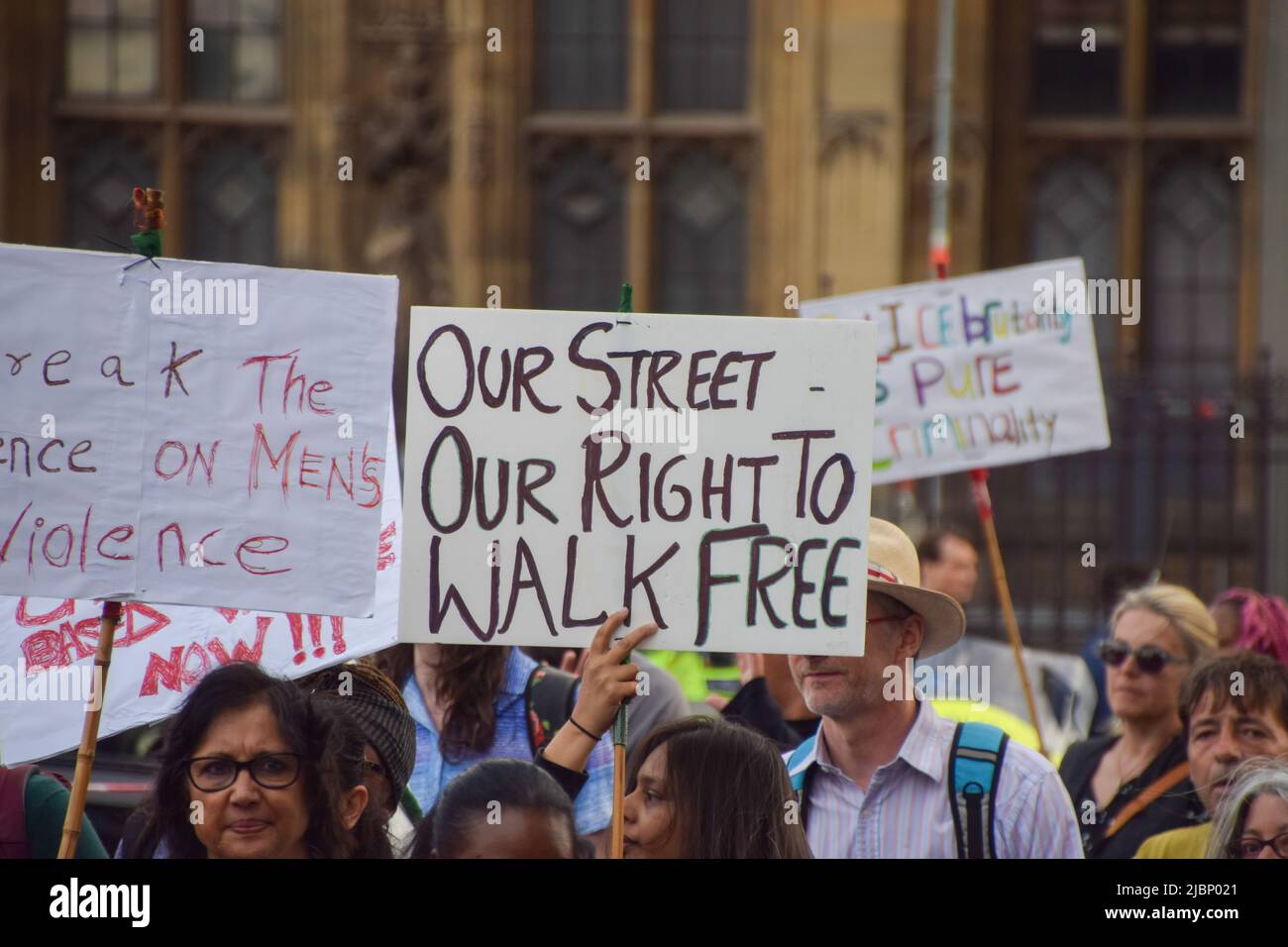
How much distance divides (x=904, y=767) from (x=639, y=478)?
32.8 inches

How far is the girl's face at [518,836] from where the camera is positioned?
3.58 m

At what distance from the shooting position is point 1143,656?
5164 millimetres

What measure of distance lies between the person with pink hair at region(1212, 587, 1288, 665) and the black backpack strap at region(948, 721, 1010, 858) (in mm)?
1972

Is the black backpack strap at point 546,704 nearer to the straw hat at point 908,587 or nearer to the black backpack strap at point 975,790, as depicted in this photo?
the straw hat at point 908,587

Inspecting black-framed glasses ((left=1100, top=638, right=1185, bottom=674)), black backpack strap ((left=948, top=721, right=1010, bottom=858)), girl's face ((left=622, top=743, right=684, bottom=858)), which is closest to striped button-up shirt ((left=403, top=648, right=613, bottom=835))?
girl's face ((left=622, top=743, right=684, bottom=858))

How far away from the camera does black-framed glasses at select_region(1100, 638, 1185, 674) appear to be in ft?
16.9

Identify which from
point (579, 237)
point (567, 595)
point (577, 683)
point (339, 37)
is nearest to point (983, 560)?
point (579, 237)

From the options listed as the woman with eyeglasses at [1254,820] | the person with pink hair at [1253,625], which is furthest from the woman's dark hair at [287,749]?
the person with pink hair at [1253,625]

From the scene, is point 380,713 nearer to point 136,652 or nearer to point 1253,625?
point 136,652

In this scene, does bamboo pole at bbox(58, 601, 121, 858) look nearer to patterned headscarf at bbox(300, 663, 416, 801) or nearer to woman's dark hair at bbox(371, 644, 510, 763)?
patterned headscarf at bbox(300, 663, 416, 801)

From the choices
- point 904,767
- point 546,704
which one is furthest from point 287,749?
point 904,767
